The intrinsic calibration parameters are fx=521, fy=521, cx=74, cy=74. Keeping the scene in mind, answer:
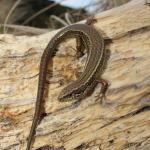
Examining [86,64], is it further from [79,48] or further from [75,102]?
[75,102]

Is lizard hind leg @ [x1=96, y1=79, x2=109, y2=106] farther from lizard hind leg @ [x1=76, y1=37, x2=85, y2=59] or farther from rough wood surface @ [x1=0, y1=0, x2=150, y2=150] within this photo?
lizard hind leg @ [x1=76, y1=37, x2=85, y2=59]

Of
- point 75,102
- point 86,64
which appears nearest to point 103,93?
point 75,102

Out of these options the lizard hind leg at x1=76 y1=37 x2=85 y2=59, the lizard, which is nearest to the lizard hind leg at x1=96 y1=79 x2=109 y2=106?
the lizard

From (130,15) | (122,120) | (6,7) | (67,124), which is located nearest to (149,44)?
(130,15)

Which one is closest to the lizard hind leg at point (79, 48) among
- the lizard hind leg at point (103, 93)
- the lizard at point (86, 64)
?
the lizard at point (86, 64)

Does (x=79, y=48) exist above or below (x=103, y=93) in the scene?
above
